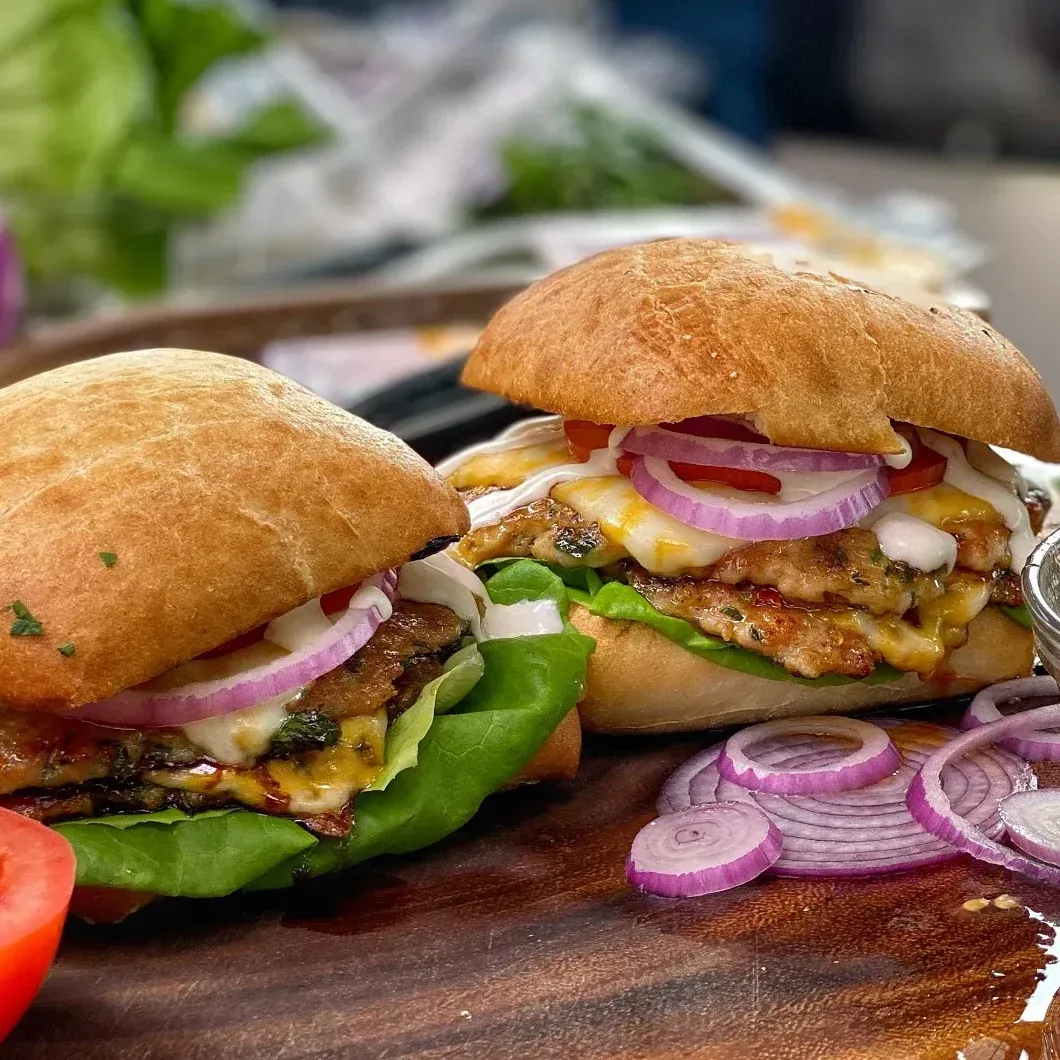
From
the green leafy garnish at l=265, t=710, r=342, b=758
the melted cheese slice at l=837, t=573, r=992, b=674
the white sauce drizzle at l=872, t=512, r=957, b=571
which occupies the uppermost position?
the white sauce drizzle at l=872, t=512, r=957, b=571

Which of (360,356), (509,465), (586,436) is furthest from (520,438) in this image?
(360,356)

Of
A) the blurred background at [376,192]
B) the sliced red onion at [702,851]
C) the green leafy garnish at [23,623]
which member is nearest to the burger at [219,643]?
the green leafy garnish at [23,623]

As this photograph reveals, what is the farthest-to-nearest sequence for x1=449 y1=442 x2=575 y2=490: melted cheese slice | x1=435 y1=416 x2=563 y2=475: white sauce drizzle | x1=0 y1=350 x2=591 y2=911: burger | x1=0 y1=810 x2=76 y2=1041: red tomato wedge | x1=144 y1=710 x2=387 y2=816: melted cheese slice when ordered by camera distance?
x1=435 y1=416 x2=563 y2=475: white sauce drizzle < x1=449 y1=442 x2=575 y2=490: melted cheese slice < x1=144 y1=710 x2=387 y2=816: melted cheese slice < x1=0 y1=350 x2=591 y2=911: burger < x1=0 y1=810 x2=76 y2=1041: red tomato wedge

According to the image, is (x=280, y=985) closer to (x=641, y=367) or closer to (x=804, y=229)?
(x=641, y=367)

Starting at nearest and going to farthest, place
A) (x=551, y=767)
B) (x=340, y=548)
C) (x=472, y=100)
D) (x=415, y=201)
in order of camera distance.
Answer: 1. (x=340, y=548)
2. (x=551, y=767)
3. (x=415, y=201)
4. (x=472, y=100)

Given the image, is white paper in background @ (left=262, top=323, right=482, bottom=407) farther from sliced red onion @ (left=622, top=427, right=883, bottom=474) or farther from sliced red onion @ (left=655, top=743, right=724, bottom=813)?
sliced red onion @ (left=655, top=743, right=724, bottom=813)

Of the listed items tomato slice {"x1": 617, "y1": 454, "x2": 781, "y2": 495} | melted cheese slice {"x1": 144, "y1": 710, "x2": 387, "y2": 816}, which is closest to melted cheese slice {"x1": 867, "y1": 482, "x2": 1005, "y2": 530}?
tomato slice {"x1": 617, "y1": 454, "x2": 781, "y2": 495}

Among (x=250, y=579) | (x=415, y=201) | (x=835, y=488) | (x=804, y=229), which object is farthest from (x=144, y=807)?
(x=415, y=201)
